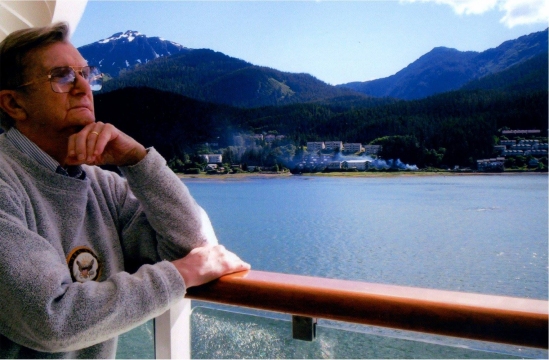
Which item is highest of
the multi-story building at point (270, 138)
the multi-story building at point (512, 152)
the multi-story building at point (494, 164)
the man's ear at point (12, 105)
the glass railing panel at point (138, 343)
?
the multi-story building at point (270, 138)

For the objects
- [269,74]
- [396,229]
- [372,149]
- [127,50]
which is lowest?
[396,229]

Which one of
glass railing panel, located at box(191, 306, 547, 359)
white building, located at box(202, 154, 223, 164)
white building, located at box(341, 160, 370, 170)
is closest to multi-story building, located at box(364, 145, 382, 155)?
white building, located at box(341, 160, 370, 170)

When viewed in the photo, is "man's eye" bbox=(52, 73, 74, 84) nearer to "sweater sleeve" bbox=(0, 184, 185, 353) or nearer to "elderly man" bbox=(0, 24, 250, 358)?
"elderly man" bbox=(0, 24, 250, 358)

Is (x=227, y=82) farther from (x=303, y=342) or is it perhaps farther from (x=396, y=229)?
(x=303, y=342)

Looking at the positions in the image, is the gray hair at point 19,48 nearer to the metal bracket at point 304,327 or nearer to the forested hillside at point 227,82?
the metal bracket at point 304,327

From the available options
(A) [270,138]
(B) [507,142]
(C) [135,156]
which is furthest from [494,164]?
(C) [135,156]

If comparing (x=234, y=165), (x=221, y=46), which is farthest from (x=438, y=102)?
(x=221, y=46)

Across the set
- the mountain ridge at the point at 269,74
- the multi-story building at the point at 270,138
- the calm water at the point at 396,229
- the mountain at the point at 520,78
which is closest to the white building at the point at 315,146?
the multi-story building at the point at 270,138
